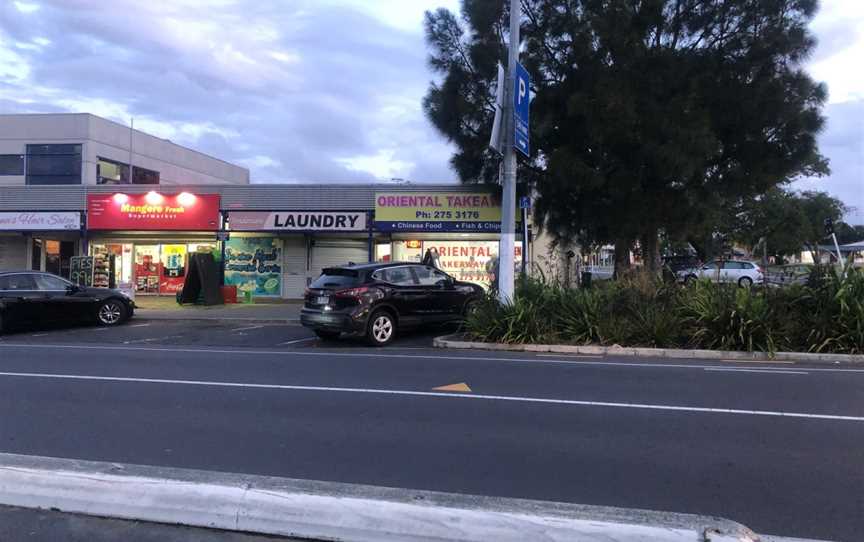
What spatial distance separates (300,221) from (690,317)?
14.3 m

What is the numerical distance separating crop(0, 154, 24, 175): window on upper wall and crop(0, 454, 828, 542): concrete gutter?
44460 mm

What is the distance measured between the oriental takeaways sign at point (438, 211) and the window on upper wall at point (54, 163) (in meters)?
27.6

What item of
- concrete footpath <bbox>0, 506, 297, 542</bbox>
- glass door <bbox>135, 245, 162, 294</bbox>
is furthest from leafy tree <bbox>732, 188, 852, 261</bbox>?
concrete footpath <bbox>0, 506, 297, 542</bbox>

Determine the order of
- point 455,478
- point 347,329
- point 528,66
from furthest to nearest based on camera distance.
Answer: point 528,66, point 347,329, point 455,478

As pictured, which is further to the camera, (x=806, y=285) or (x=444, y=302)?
(x=444, y=302)

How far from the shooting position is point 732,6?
18.0 m

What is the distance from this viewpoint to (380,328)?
1305 cm

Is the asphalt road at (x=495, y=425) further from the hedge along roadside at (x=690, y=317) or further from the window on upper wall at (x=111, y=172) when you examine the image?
the window on upper wall at (x=111, y=172)

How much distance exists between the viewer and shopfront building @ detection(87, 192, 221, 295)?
23.9 meters

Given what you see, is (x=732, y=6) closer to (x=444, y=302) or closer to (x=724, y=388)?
(x=444, y=302)

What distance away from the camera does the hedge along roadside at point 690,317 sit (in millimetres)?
11820

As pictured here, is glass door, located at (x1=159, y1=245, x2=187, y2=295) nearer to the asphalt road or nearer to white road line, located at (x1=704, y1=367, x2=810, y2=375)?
the asphalt road

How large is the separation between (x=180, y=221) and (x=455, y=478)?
21301mm

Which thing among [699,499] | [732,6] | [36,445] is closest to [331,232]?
[732,6]
